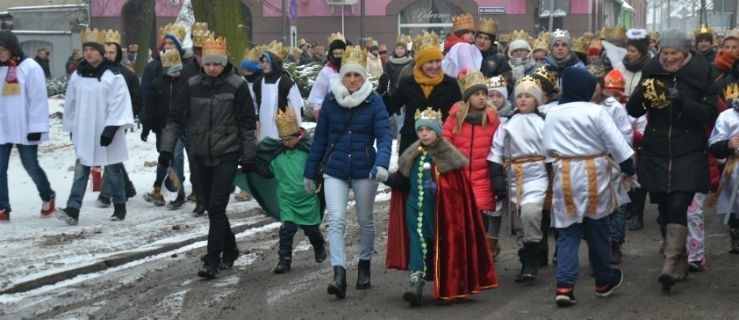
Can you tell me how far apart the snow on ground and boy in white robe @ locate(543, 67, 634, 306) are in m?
3.11

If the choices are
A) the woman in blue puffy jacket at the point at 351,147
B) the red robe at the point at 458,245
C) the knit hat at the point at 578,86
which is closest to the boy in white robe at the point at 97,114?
the woman in blue puffy jacket at the point at 351,147

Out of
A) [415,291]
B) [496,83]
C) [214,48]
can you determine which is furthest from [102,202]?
[415,291]

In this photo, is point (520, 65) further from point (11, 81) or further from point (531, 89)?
point (11, 81)

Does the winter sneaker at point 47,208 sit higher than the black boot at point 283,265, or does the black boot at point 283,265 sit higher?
the winter sneaker at point 47,208

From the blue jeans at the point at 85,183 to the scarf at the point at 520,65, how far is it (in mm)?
4636

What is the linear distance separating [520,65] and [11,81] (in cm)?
585

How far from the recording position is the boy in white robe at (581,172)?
896 cm

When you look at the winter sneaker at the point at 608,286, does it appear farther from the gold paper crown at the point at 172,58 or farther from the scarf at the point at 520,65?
the gold paper crown at the point at 172,58

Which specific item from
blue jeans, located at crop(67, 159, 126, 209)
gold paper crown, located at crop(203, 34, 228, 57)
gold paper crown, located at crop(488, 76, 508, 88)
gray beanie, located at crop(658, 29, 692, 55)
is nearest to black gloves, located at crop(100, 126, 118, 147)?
blue jeans, located at crop(67, 159, 126, 209)

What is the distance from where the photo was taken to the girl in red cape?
923 centimetres

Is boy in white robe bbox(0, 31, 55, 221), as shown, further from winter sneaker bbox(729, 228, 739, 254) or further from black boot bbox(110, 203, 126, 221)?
winter sneaker bbox(729, 228, 739, 254)

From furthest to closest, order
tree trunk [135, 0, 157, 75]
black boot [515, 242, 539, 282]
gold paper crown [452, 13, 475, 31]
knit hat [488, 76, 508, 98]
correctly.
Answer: tree trunk [135, 0, 157, 75], gold paper crown [452, 13, 475, 31], knit hat [488, 76, 508, 98], black boot [515, 242, 539, 282]

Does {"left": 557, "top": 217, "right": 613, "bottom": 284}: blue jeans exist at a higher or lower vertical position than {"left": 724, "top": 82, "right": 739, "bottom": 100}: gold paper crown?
lower

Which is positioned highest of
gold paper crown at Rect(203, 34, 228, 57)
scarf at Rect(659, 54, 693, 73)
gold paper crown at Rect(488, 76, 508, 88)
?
gold paper crown at Rect(203, 34, 228, 57)
